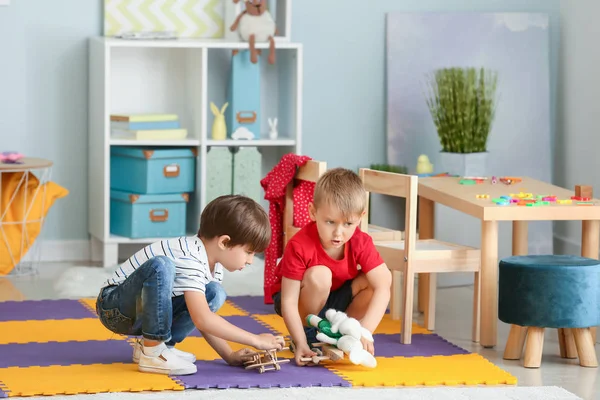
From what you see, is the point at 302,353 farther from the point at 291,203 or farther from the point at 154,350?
the point at 291,203

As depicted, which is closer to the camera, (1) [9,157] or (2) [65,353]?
(2) [65,353]

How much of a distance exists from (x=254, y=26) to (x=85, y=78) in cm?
81

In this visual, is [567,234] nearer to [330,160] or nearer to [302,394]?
[330,160]

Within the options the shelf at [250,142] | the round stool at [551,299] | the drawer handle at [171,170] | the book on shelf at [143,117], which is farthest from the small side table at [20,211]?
the round stool at [551,299]

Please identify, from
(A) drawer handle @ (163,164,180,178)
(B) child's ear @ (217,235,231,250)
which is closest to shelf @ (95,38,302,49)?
(A) drawer handle @ (163,164,180,178)

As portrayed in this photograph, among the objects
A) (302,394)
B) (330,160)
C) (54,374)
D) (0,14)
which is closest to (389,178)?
(302,394)

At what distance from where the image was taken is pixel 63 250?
468 cm

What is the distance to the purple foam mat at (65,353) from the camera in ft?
9.27

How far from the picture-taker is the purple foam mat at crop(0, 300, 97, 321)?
3.44 m

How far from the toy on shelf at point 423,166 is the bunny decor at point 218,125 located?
0.90 metres

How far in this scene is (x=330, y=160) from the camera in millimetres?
4938

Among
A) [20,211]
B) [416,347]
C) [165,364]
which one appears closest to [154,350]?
[165,364]

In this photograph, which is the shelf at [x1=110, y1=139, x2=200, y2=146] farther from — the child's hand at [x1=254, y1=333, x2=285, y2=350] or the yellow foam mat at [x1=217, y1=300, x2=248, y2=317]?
the child's hand at [x1=254, y1=333, x2=285, y2=350]

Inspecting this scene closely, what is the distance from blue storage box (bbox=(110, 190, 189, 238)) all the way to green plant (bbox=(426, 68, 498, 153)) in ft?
3.99
